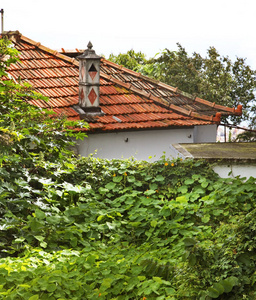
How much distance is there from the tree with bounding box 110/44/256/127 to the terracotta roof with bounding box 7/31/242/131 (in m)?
7.02

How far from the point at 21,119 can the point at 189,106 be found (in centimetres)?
727

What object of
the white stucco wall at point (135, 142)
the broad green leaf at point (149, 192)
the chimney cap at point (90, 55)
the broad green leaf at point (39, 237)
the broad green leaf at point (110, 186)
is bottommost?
the broad green leaf at point (39, 237)

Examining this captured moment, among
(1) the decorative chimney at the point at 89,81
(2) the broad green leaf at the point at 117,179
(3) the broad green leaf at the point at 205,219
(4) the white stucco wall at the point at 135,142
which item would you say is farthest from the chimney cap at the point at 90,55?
(3) the broad green leaf at the point at 205,219

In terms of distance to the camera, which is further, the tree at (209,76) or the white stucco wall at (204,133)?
the tree at (209,76)

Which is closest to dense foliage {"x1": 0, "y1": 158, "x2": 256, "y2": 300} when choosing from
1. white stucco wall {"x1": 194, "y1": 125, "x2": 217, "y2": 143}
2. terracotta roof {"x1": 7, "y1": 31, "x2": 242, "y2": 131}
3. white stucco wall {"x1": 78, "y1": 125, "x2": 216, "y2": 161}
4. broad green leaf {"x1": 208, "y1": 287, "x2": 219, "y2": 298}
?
broad green leaf {"x1": 208, "y1": 287, "x2": 219, "y2": 298}

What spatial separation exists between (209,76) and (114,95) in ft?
32.1

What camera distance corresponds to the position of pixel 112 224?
30.2ft

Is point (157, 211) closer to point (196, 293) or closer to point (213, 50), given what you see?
point (196, 293)

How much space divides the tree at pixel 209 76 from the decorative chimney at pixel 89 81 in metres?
9.09

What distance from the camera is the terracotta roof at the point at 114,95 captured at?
49.4 ft

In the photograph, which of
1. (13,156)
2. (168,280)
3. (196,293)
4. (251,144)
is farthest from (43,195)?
(251,144)

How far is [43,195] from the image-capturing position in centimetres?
960

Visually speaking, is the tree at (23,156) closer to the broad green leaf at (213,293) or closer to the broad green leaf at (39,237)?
the broad green leaf at (39,237)

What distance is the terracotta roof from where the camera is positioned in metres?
15.1
